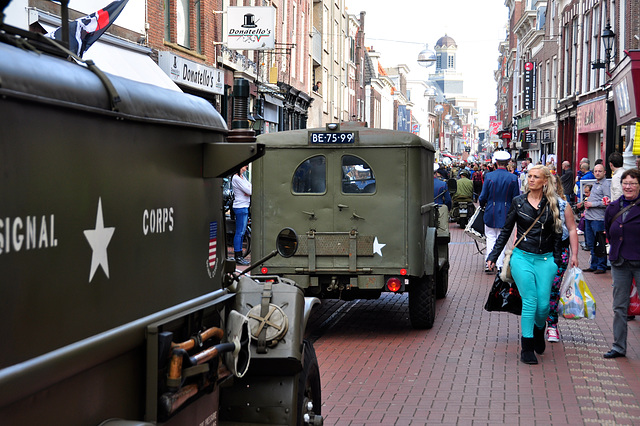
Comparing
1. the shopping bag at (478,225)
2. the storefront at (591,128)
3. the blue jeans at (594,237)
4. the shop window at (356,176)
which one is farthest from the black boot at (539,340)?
the storefront at (591,128)

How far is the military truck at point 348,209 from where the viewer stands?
9.00 metres

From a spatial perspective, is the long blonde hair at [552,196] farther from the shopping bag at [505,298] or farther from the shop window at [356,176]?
the shop window at [356,176]

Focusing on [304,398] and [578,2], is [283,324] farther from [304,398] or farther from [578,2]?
[578,2]

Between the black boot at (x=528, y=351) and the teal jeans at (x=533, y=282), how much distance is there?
5 centimetres

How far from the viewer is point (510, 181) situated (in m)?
13.4

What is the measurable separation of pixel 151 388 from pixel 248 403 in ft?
4.19

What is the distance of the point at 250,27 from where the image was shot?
2202 centimetres

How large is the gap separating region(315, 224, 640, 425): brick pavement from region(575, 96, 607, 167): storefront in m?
16.3

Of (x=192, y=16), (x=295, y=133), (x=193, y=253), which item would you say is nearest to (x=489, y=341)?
(x=295, y=133)

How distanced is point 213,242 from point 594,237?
11698 millimetres

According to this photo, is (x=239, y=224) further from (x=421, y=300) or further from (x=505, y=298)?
(x=505, y=298)

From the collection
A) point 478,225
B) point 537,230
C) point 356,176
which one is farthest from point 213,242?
point 478,225

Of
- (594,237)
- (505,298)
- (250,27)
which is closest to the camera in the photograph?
(505,298)

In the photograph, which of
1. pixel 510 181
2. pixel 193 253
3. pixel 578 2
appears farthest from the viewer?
pixel 578 2
